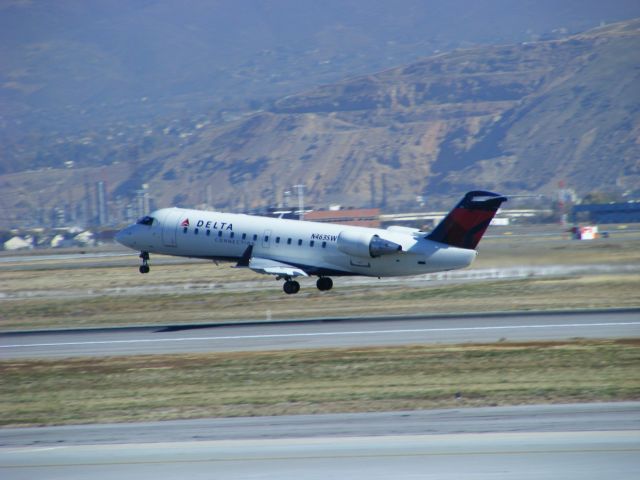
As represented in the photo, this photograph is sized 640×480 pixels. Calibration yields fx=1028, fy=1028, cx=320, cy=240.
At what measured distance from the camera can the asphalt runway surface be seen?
1819 cm

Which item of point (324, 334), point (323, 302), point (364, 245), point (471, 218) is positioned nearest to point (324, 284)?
point (323, 302)

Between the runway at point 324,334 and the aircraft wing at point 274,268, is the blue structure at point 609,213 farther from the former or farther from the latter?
the runway at point 324,334

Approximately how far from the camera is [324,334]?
36906mm

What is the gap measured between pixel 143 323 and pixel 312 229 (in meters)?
9.23

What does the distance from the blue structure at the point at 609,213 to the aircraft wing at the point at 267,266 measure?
82.6 metres

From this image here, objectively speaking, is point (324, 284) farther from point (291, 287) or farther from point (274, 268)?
point (274, 268)

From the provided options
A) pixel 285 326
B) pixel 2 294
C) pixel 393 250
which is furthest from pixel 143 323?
pixel 2 294

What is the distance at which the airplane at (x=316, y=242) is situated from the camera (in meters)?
42.9

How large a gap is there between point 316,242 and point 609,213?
86562mm

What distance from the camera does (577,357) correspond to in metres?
29.7

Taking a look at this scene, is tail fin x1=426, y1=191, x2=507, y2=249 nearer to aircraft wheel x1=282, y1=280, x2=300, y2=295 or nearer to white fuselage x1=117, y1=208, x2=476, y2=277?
white fuselage x1=117, y1=208, x2=476, y2=277

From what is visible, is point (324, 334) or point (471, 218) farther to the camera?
point (471, 218)

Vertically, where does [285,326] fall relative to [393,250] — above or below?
below

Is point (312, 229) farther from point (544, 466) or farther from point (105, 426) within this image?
point (544, 466)
